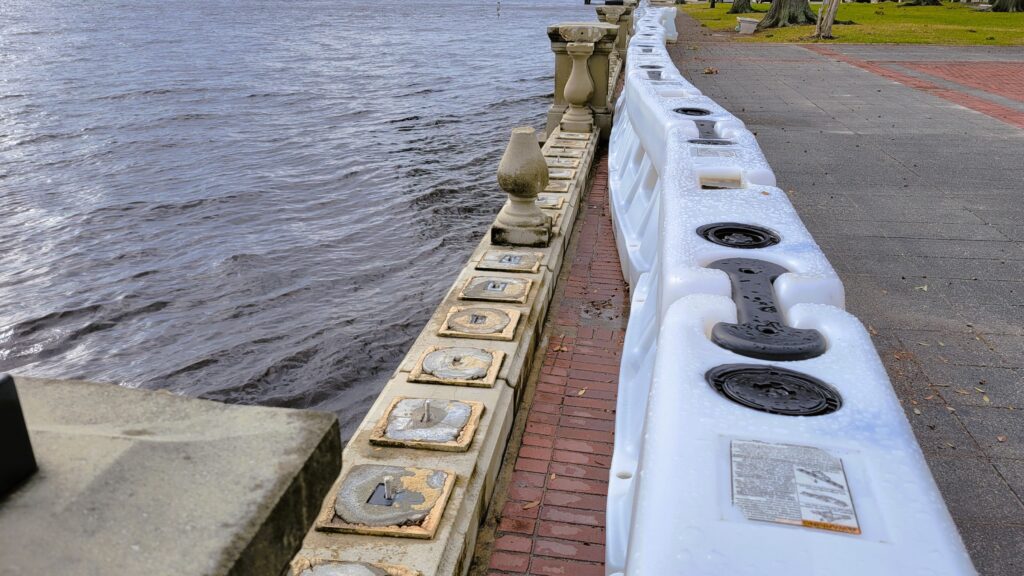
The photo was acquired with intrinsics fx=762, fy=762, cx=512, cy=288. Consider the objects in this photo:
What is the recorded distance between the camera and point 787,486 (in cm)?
189

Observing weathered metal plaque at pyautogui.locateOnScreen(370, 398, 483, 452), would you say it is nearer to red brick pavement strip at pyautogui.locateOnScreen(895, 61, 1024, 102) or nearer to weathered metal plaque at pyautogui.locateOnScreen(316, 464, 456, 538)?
weathered metal plaque at pyautogui.locateOnScreen(316, 464, 456, 538)

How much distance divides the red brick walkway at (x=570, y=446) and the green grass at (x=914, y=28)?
66.8 feet

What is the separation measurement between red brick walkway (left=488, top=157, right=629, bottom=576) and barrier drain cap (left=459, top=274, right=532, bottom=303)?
0.34 meters

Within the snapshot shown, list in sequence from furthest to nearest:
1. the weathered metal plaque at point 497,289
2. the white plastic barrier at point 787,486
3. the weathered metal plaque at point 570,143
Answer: the weathered metal plaque at point 570,143 < the weathered metal plaque at point 497,289 < the white plastic barrier at point 787,486

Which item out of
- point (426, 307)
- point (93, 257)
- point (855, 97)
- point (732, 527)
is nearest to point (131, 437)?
point (732, 527)

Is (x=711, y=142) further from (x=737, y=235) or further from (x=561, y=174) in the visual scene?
(x=561, y=174)

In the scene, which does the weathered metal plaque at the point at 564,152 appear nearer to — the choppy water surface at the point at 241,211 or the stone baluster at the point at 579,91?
the stone baluster at the point at 579,91

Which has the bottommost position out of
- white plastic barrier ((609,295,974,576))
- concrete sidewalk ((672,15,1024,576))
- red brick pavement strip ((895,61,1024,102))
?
concrete sidewalk ((672,15,1024,576))

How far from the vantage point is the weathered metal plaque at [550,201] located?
6.97 meters

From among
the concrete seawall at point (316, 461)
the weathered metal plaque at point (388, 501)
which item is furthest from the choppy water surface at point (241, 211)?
the weathered metal plaque at point (388, 501)

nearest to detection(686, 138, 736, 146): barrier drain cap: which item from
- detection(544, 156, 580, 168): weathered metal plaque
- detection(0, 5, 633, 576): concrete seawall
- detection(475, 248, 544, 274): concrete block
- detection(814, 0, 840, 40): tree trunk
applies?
detection(0, 5, 633, 576): concrete seawall

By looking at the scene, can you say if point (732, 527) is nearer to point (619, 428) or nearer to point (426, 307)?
point (619, 428)

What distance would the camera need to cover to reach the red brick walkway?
125 inches

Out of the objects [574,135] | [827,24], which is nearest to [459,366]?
[574,135]
